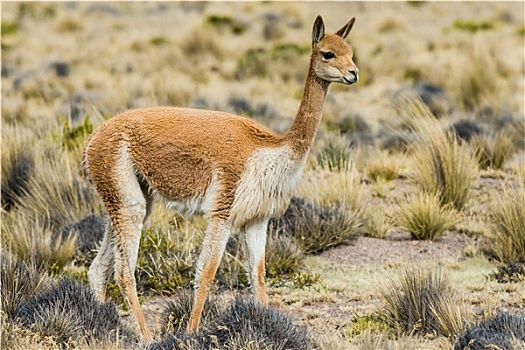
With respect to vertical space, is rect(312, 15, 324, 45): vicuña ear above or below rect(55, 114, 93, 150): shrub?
above

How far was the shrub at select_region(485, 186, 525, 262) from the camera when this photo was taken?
27.1 ft

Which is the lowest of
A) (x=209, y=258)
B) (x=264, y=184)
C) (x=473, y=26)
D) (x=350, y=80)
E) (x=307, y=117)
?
(x=473, y=26)

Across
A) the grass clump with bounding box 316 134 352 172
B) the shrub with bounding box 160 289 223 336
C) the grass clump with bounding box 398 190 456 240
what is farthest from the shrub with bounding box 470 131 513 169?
the shrub with bounding box 160 289 223 336

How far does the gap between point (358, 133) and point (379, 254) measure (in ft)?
19.0

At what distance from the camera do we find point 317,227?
892 cm

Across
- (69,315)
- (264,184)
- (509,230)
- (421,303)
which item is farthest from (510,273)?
(69,315)

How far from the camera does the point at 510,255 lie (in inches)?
325

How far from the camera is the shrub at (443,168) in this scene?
387 inches

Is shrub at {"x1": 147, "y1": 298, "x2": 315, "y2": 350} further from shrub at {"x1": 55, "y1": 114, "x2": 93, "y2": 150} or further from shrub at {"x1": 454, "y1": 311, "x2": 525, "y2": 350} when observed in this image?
shrub at {"x1": 55, "y1": 114, "x2": 93, "y2": 150}

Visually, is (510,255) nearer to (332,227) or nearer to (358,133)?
(332,227)

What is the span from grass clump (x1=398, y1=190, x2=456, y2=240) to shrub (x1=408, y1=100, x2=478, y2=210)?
372mm

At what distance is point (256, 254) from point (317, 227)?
245 centimetres

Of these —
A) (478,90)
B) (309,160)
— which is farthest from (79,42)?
(309,160)

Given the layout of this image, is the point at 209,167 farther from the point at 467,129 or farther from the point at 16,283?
the point at 467,129
